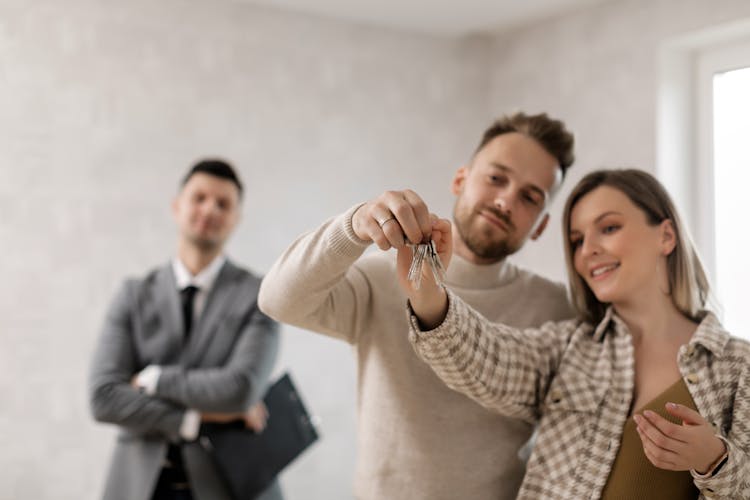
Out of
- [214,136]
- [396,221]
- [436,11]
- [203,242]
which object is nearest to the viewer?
[396,221]

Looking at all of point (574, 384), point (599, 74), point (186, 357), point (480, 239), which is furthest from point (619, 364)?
point (599, 74)

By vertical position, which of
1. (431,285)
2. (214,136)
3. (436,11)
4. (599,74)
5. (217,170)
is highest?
(436,11)

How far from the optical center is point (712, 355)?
1.56 m

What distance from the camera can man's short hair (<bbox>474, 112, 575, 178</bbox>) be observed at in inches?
71.7

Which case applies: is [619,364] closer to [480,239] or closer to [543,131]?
[480,239]

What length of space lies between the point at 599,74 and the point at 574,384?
2107 mm

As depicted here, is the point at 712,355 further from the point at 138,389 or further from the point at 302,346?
the point at 302,346

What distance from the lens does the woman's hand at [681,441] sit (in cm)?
136

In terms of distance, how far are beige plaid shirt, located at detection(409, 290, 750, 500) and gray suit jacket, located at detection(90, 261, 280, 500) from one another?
106cm

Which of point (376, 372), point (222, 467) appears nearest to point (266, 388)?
point (222, 467)

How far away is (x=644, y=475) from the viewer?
1511 millimetres

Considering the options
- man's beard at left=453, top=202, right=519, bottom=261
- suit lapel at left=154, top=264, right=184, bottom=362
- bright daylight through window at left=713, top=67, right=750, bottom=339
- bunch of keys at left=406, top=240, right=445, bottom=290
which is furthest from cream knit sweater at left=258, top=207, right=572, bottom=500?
bright daylight through window at left=713, top=67, right=750, bottom=339

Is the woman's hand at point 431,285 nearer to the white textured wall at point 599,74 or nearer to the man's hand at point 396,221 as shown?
the man's hand at point 396,221

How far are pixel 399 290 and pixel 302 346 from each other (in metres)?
2.01
